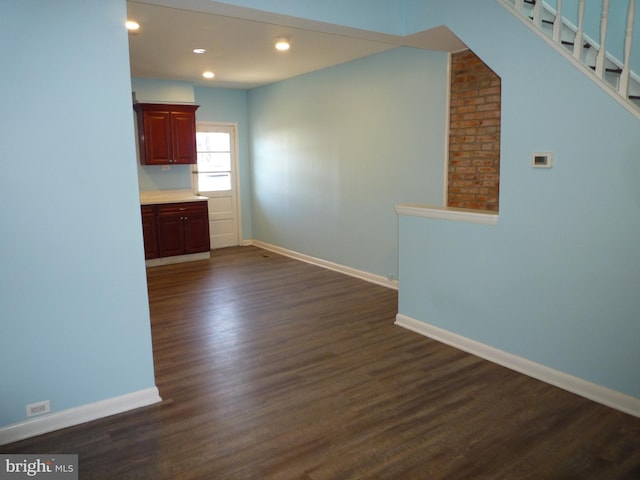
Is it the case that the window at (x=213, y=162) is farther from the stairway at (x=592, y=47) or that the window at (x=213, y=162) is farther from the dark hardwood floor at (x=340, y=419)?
the stairway at (x=592, y=47)

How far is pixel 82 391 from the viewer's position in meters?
2.88

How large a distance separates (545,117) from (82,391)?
3470 mm

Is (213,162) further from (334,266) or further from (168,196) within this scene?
(334,266)

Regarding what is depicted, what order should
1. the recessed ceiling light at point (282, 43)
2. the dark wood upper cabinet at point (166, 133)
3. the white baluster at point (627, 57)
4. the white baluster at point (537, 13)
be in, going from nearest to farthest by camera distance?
1. the white baluster at point (627, 57)
2. the white baluster at point (537, 13)
3. the recessed ceiling light at point (282, 43)
4. the dark wood upper cabinet at point (166, 133)

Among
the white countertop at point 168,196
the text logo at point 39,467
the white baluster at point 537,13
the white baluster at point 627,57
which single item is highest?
the white baluster at point 537,13

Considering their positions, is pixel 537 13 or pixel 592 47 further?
pixel 592 47

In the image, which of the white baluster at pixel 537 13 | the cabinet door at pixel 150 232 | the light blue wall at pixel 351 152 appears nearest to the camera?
the white baluster at pixel 537 13

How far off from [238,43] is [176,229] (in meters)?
3.25

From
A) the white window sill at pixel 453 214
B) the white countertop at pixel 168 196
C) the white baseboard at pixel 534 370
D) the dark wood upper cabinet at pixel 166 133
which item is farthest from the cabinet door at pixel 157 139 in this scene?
the white baseboard at pixel 534 370

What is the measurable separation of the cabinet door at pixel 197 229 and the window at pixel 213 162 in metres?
0.89

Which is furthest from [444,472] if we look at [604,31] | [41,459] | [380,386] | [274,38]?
[274,38]

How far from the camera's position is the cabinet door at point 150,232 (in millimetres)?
6925

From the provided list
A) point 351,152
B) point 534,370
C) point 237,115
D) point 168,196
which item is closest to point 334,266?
point 351,152

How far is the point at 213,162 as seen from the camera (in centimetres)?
Result: 833
